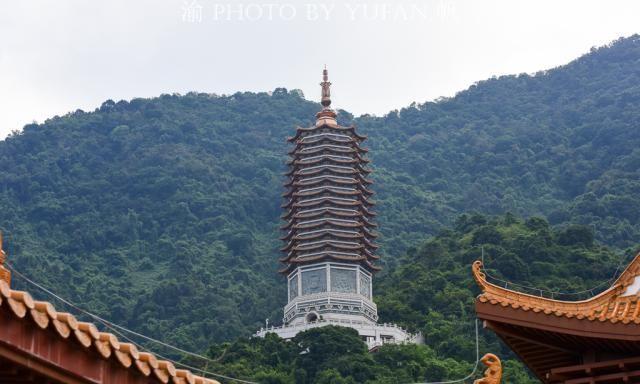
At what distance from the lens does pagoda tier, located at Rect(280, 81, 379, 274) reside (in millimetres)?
84000

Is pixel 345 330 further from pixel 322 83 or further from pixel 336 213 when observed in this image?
pixel 322 83

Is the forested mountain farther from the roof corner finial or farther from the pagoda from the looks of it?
the pagoda

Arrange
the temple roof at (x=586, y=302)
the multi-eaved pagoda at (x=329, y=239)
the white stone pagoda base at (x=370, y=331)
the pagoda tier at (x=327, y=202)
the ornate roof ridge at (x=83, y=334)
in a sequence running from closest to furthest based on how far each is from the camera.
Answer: the ornate roof ridge at (x=83, y=334)
the temple roof at (x=586, y=302)
the white stone pagoda base at (x=370, y=331)
the multi-eaved pagoda at (x=329, y=239)
the pagoda tier at (x=327, y=202)

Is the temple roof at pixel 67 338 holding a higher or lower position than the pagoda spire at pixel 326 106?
lower

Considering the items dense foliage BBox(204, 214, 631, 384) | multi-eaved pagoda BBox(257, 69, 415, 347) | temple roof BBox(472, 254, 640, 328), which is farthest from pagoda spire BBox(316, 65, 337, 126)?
temple roof BBox(472, 254, 640, 328)

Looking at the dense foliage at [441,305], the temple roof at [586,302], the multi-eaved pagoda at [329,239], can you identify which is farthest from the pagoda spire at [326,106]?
the temple roof at [586,302]

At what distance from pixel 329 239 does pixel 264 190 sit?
45.8 m

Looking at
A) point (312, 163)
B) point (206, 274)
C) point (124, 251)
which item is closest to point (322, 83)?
point (312, 163)

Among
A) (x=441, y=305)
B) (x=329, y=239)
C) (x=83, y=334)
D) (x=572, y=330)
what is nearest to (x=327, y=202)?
(x=329, y=239)

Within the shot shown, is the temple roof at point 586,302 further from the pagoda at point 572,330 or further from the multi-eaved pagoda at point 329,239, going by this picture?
the multi-eaved pagoda at point 329,239

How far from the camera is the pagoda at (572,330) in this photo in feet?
48.6

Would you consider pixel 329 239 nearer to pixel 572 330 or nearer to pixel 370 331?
pixel 370 331

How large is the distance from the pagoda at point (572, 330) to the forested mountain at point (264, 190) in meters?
57.4

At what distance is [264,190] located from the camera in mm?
129875
